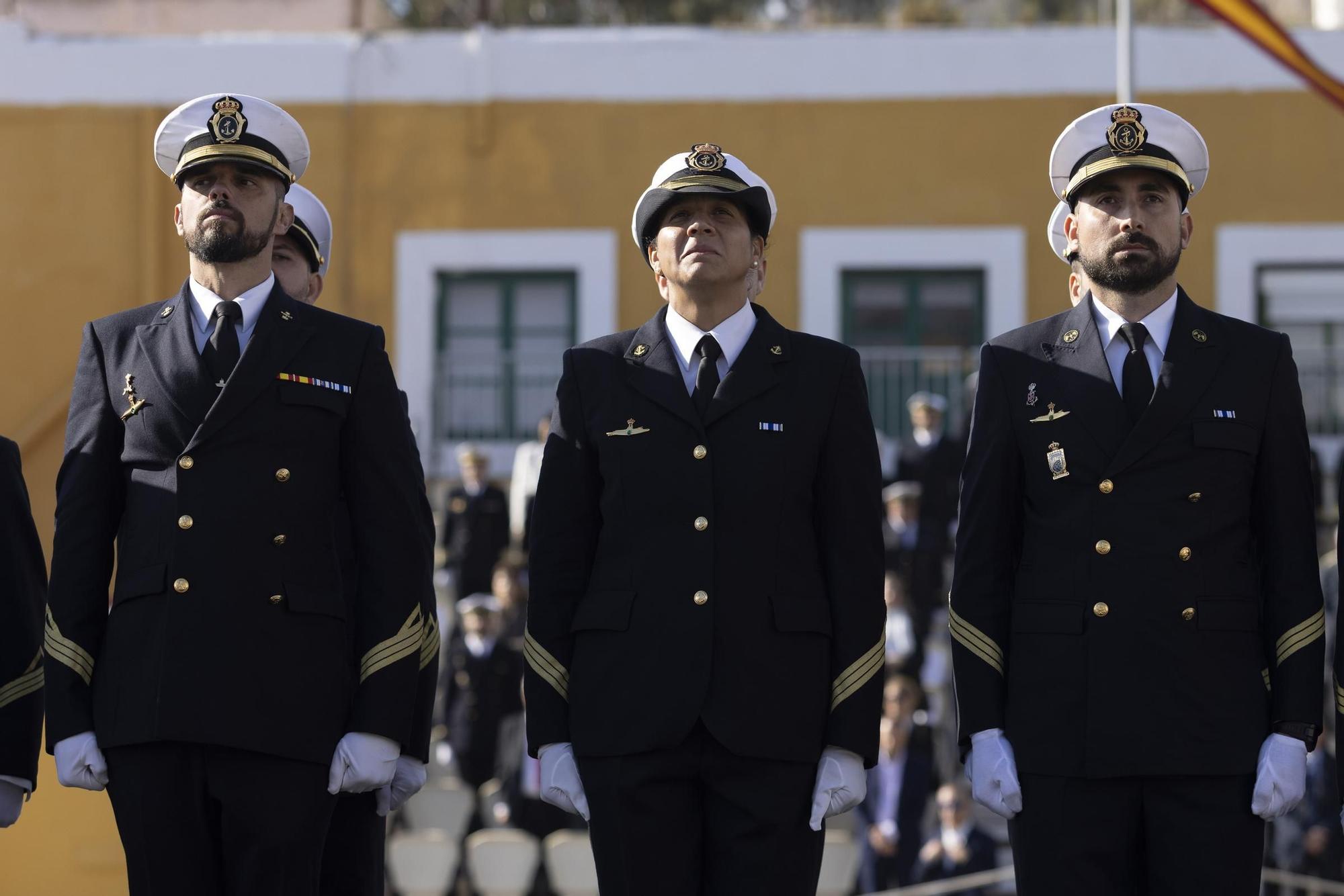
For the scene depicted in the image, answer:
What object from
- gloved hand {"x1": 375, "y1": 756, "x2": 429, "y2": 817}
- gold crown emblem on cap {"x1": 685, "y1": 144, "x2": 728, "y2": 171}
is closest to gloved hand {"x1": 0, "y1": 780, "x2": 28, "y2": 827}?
gloved hand {"x1": 375, "y1": 756, "x2": 429, "y2": 817}

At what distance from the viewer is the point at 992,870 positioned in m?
11.0

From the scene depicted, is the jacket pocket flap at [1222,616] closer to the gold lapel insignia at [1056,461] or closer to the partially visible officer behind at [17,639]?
the gold lapel insignia at [1056,461]

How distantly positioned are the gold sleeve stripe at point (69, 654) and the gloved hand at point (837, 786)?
1.63m

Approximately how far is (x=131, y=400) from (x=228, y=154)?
0.60 m

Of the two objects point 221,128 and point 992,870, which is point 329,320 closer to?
point 221,128

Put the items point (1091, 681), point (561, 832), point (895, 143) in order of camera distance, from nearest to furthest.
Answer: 1. point (1091, 681)
2. point (561, 832)
3. point (895, 143)

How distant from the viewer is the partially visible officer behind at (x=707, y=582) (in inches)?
179

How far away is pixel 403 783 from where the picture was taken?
498cm

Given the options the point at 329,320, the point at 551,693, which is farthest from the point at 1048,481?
the point at 329,320

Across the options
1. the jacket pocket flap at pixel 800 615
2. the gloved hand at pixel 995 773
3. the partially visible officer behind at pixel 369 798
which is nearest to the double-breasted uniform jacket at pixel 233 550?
the partially visible officer behind at pixel 369 798

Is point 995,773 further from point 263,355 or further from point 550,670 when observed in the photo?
point 263,355

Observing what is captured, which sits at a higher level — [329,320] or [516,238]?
[516,238]

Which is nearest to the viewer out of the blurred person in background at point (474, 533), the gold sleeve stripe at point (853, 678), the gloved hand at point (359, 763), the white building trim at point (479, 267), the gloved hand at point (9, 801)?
the gloved hand at point (359, 763)

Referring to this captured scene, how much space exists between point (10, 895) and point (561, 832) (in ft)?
17.3
